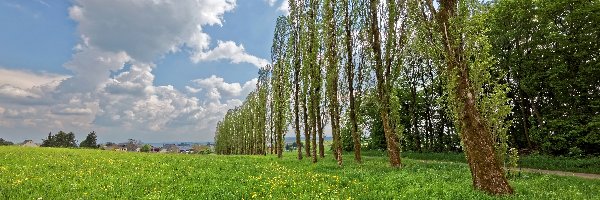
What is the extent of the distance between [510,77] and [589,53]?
10024mm

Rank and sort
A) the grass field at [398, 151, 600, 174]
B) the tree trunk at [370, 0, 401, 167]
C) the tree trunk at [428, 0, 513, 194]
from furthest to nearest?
1. the grass field at [398, 151, 600, 174]
2. the tree trunk at [370, 0, 401, 167]
3. the tree trunk at [428, 0, 513, 194]

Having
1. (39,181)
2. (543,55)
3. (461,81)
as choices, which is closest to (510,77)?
(543,55)

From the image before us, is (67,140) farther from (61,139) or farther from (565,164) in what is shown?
(565,164)

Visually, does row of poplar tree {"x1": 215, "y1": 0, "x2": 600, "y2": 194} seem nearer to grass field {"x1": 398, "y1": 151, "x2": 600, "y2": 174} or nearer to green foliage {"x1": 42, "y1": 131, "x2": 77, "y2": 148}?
grass field {"x1": 398, "y1": 151, "x2": 600, "y2": 174}

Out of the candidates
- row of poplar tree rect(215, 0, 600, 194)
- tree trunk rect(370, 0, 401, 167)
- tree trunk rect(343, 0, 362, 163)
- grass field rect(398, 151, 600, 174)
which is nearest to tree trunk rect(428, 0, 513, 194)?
row of poplar tree rect(215, 0, 600, 194)

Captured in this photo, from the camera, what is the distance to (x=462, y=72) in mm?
15641

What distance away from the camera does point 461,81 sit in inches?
613

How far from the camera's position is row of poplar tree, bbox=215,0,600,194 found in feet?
53.7

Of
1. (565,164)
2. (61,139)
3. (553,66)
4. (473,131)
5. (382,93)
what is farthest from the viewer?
(61,139)

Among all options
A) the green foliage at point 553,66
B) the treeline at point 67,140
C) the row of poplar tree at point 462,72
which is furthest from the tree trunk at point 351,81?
the treeline at point 67,140

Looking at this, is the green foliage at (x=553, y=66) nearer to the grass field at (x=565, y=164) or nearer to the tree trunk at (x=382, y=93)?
the grass field at (x=565, y=164)

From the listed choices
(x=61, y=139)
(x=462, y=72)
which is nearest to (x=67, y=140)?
(x=61, y=139)

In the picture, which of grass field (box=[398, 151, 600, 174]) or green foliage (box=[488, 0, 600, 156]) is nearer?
grass field (box=[398, 151, 600, 174])

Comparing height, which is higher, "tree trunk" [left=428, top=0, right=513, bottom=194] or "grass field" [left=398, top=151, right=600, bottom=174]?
"tree trunk" [left=428, top=0, right=513, bottom=194]
